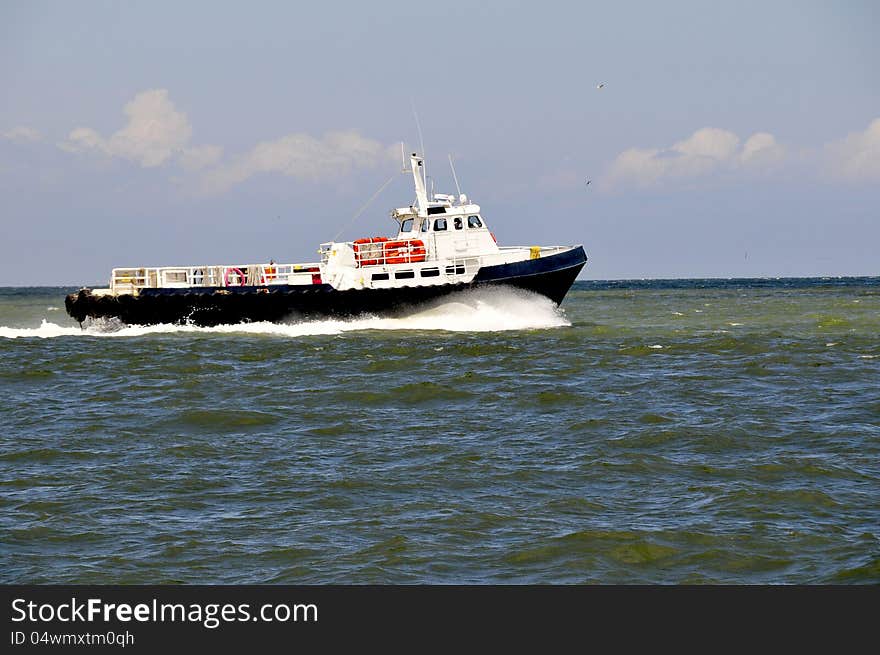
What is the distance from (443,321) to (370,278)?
10.6ft

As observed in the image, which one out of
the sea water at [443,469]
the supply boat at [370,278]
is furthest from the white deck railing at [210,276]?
the sea water at [443,469]

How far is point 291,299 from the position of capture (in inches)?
1544

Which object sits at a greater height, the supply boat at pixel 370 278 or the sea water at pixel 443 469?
the supply boat at pixel 370 278

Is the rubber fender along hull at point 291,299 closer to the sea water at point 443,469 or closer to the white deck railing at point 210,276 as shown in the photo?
the white deck railing at point 210,276

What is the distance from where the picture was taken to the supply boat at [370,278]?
38.9m

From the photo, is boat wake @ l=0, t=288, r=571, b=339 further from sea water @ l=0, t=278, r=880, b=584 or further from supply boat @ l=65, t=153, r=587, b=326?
sea water @ l=0, t=278, r=880, b=584

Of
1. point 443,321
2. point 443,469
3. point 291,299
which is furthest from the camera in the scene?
point 443,321

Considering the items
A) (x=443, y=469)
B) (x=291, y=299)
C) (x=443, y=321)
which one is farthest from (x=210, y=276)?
(x=443, y=469)

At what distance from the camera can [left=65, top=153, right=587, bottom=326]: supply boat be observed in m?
38.9

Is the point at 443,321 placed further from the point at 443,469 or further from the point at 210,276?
the point at 443,469

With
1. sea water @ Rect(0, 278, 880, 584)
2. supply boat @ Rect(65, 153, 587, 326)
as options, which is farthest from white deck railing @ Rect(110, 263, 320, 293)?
sea water @ Rect(0, 278, 880, 584)

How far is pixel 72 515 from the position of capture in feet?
40.6

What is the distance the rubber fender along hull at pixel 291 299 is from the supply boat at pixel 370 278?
1.5 inches

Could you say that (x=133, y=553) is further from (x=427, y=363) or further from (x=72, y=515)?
(x=427, y=363)
